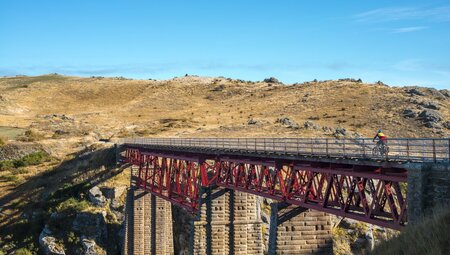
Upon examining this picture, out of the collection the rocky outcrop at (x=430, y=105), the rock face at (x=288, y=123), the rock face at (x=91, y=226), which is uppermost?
the rocky outcrop at (x=430, y=105)

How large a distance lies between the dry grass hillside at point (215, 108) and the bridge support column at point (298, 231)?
1545 inches

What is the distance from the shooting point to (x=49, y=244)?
135 ft

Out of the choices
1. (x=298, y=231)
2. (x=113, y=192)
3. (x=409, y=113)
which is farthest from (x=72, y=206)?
(x=409, y=113)

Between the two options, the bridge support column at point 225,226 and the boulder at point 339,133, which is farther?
the boulder at point 339,133

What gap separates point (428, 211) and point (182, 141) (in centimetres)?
2524

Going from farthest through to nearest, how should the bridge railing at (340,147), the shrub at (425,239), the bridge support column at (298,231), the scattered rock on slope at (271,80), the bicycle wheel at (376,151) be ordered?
the scattered rock on slope at (271,80), the bridge support column at (298,231), the bicycle wheel at (376,151), the bridge railing at (340,147), the shrub at (425,239)

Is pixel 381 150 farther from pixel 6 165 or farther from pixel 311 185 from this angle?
pixel 6 165

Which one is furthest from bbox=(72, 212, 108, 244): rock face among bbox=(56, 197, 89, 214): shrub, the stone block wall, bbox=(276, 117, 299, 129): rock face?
bbox=(276, 117, 299, 129): rock face

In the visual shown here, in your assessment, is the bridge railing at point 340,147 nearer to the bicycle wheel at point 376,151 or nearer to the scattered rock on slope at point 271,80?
the bicycle wheel at point 376,151

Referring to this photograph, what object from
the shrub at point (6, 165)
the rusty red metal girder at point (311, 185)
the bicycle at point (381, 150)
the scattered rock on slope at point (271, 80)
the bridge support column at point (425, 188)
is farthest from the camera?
the scattered rock on slope at point (271, 80)

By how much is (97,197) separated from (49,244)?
22.5 ft

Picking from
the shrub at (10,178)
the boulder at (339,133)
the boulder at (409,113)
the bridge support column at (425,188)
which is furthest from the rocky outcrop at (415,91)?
the bridge support column at (425,188)

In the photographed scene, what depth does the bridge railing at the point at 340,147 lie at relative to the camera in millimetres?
14595

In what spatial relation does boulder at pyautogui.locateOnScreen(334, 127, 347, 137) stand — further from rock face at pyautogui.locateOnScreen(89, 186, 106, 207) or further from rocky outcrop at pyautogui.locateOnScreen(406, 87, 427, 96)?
rocky outcrop at pyautogui.locateOnScreen(406, 87, 427, 96)
